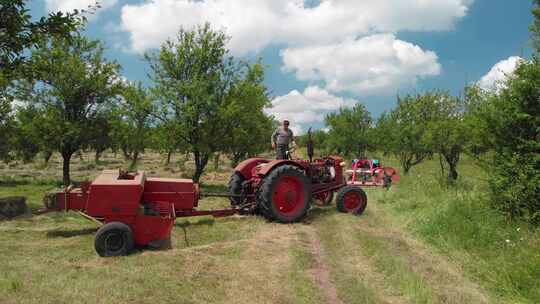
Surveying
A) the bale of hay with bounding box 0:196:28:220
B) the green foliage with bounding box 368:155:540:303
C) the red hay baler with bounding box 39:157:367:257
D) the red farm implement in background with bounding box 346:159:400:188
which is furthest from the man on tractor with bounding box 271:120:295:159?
the red farm implement in background with bounding box 346:159:400:188

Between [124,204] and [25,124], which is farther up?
[25,124]

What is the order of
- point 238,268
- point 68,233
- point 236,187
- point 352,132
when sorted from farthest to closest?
1. point 352,132
2. point 236,187
3. point 68,233
4. point 238,268

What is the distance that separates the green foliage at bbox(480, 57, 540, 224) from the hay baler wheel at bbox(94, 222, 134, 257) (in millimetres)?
6227

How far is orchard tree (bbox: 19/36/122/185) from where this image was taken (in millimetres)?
15578

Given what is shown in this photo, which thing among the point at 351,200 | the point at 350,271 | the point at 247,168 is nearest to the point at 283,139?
the point at 247,168

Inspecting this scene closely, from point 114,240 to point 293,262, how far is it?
2557 mm

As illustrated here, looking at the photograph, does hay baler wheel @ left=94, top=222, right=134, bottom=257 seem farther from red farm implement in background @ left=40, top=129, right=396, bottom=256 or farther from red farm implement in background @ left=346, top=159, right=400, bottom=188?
red farm implement in background @ left=346, top=159, right=400, bottom=188

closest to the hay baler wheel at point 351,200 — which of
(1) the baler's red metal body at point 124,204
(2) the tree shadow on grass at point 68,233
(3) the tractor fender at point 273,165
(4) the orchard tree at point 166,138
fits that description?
(3) the tractor fender at point 273,165

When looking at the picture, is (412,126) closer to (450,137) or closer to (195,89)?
(450,137)

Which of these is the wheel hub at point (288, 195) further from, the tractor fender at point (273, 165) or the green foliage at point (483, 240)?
the green foliage at point (483, 240)

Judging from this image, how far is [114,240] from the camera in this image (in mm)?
5914

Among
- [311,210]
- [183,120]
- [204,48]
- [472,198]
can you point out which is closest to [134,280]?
[311,210]

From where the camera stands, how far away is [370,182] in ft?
53.7

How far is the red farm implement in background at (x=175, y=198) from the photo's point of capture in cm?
614
